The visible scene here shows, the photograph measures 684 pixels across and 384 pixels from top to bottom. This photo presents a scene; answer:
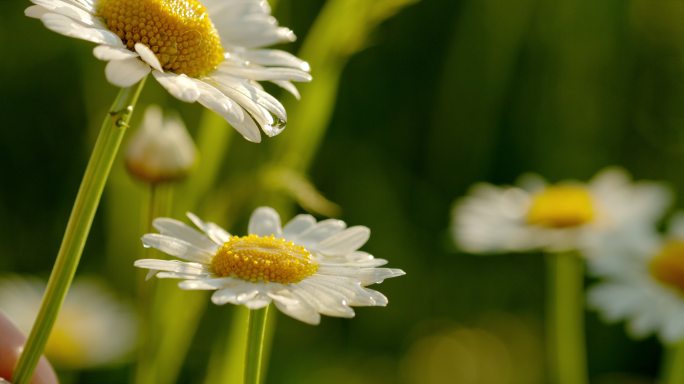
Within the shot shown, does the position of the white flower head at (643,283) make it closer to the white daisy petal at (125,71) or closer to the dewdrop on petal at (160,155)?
the dewdrop on petal at (160,155)

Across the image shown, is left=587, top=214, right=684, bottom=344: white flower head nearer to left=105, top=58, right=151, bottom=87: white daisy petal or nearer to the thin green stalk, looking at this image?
the thin green stalk

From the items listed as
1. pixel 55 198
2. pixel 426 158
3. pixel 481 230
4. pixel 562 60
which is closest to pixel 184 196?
pixel 481 230

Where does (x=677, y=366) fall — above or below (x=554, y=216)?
below

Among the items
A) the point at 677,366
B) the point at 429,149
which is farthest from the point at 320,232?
the point at 429,149

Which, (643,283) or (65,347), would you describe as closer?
(643,283)

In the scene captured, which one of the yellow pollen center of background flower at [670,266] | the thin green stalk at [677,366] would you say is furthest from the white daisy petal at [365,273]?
the yellow pollen center of background flower at [670,266]

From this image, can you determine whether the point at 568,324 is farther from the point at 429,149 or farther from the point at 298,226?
the point at 429,149

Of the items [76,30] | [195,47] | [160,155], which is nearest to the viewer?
[76,30]
